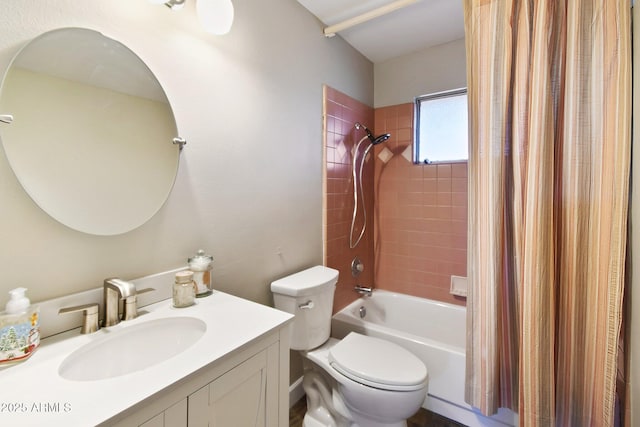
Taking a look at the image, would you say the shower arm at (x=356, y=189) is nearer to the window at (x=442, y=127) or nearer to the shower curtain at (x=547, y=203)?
the window at (x=442, y=127)

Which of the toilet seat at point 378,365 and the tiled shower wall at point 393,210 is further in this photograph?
the tiled shower wall at point 393,210

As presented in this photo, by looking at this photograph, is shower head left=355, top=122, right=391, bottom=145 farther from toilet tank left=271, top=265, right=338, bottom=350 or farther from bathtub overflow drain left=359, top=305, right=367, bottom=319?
bathtub overflow drain left=359, top=305, right=367, bottom=319

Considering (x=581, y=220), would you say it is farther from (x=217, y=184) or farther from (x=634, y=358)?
(x=217, y=184)

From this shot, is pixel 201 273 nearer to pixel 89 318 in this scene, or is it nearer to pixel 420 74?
pixel 89 318

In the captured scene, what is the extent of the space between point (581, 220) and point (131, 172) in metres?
1.68

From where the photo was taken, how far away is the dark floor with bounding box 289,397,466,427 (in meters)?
1.54

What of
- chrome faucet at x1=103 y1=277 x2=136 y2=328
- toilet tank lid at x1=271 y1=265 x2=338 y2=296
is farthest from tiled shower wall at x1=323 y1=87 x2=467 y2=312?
chrome faucet at x1=103 y1=277 x2=136 y2=328

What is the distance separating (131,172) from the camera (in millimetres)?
958

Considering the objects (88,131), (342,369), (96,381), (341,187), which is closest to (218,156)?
(88,131)

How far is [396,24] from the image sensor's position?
1853 mm

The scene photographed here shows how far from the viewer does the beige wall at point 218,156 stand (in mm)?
771

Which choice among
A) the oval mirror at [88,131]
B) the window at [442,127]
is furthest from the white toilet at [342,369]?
the window at [442,127]

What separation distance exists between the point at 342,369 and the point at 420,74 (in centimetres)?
218

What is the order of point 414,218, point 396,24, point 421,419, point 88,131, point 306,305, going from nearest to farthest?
point 88,131
point 306,305
point 421,419
point 396,24
point 414,218
